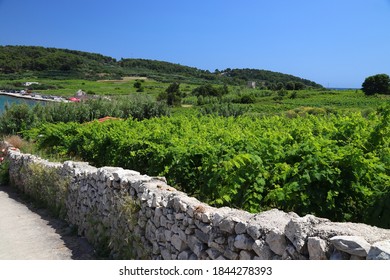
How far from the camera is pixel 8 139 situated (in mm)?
17438

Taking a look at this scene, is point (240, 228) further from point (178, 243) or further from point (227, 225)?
point (178, 243)

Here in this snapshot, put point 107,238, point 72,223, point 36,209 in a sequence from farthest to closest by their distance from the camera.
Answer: point 36,209 < point 72,223 < point 107,238

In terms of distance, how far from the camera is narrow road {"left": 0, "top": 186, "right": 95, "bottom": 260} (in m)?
6.80

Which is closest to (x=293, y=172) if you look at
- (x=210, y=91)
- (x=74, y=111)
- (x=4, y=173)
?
(x=4, y=173)

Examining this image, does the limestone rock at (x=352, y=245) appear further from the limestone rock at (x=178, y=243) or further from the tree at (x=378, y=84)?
the tree at (x=378, y=84)

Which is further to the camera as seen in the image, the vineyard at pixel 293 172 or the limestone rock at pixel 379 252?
the vineyard at pixel 293 172

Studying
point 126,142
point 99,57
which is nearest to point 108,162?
point 126,142

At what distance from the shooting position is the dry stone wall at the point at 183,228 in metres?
3.28

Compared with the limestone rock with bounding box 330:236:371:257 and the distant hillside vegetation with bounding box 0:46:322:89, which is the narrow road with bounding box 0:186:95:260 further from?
the distant hillside vegetation with bounding box 0:46:322:89

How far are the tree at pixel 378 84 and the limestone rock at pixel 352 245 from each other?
241 ft

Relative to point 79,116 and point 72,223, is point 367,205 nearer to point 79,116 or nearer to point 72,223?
point 72,223

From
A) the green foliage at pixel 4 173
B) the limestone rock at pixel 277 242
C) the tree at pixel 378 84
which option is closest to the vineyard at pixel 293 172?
the limestone rock at pixel 277 242

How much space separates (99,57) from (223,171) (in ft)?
516

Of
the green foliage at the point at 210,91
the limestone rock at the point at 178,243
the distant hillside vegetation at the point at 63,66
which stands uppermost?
the distant hillside vegetation at the point at 63,66
